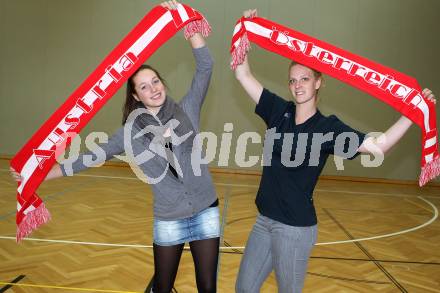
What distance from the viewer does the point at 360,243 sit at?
14.7ft

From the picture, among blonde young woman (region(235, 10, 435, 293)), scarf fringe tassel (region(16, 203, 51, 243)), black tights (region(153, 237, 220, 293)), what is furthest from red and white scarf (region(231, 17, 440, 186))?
scarf fringe tassel (region(16, 203, 51, 243))

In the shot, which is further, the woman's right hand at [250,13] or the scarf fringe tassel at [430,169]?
the woman's right hand at [250,13]

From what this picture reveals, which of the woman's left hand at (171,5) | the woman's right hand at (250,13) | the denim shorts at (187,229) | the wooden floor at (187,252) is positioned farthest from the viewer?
the wooden floor at (187,252)

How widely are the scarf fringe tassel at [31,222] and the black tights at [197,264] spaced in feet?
2.45

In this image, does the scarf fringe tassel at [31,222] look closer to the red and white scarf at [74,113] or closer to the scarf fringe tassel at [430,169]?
the red and white scarf at [74,113]

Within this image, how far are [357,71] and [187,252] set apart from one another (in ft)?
8.39

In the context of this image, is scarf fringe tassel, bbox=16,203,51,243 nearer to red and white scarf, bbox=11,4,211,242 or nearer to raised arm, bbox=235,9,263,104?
red and white scarf, bbox=11,4,211,242

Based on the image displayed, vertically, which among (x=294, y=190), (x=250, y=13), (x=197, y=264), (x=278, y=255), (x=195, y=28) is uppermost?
(x=250, y=13)

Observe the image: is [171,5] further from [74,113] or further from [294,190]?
[294,190]

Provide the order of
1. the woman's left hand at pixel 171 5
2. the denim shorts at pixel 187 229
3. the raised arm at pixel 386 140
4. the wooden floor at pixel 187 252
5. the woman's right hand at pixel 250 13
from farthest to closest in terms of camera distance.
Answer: the wooden floor at pixel 187 252, the woman's right hand at pixel 250 13, the woman's left hand at pixel 171 5, the denim shorts at pixel 187 229, the raised arm at pixel 386 140

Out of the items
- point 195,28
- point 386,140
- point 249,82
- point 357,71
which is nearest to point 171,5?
point 195,28

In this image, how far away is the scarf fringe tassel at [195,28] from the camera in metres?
2.20

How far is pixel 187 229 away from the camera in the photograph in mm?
2035

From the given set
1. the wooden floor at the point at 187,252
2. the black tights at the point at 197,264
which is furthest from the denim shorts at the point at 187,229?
the wooden floor at the point at 187,252
